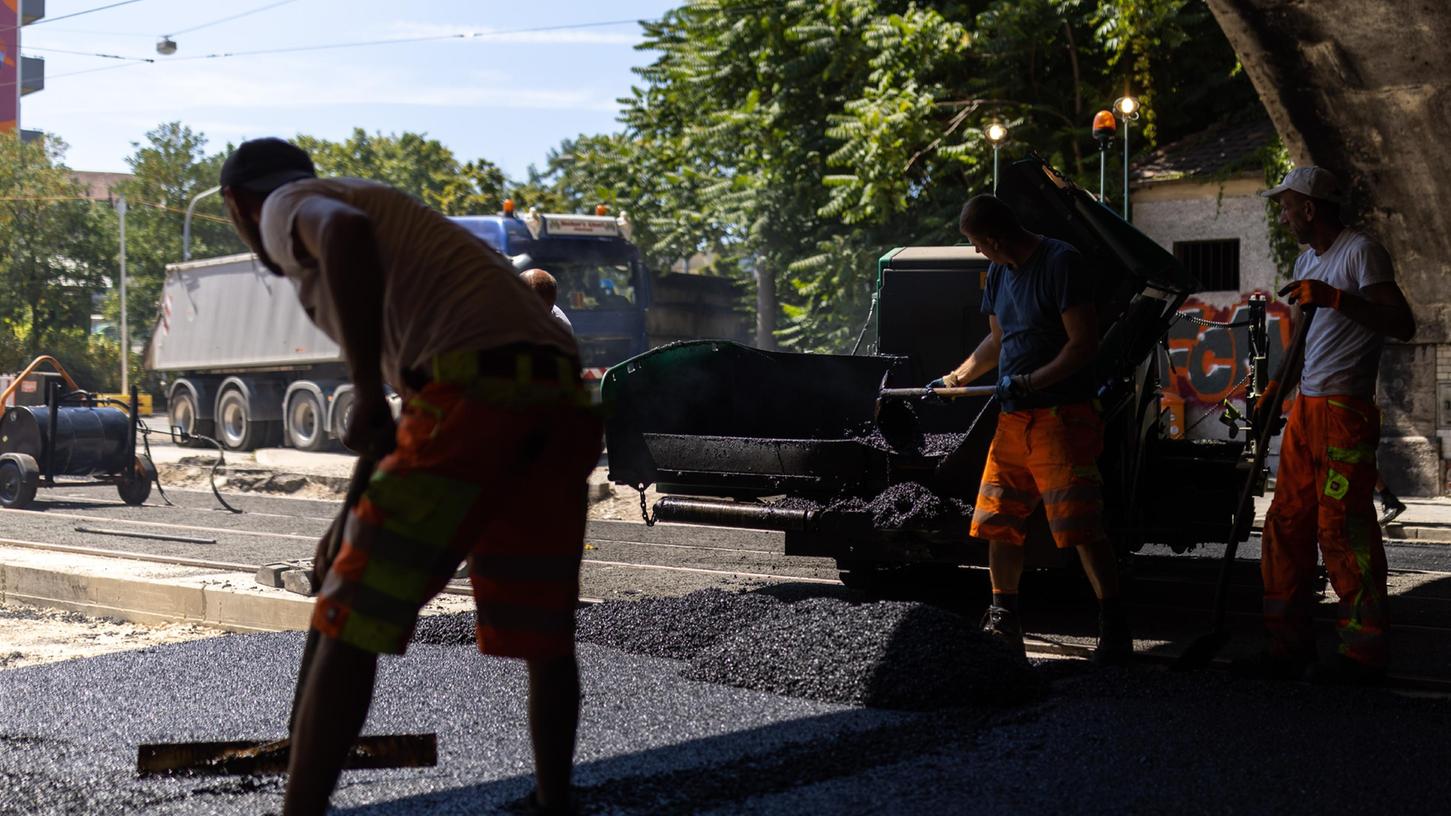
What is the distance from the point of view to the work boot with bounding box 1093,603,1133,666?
5.36 meters

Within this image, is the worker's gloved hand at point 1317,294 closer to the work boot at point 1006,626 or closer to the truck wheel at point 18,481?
the work boot at point 1006,626

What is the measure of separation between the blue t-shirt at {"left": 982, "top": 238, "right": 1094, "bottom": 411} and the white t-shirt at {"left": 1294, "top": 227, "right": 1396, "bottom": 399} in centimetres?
86

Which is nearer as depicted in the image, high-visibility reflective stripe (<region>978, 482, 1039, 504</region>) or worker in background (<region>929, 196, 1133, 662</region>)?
worker in background (<region>929, 196, 1133, 662</region>)

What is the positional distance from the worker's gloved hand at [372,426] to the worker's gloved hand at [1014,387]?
301 centimetres

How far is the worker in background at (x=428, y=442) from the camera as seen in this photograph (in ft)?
9.05

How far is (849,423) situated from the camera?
→ 7918mm

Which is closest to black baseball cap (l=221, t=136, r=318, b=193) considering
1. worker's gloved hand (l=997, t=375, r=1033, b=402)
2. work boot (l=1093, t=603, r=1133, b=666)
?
worker's gloved hand (l=997, t=375, r=1033, b=402)

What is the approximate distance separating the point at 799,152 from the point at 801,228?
4.44 ft

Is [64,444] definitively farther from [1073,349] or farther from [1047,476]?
[1073,349]

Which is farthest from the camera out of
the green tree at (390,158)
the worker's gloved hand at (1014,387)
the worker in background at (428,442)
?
the green tree at (390,158)

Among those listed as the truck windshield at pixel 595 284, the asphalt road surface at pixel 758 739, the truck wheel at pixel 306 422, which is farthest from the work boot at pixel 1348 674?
the truck wheel at pixel 306 422

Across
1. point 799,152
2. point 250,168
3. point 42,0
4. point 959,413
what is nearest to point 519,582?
point 250,168

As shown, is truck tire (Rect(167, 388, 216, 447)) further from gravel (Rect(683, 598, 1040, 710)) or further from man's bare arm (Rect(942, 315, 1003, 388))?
gravel (Rect(683, 598, 1040, 710))

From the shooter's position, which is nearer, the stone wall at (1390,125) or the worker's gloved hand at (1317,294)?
the worker's gloved hand at (1317,294)
